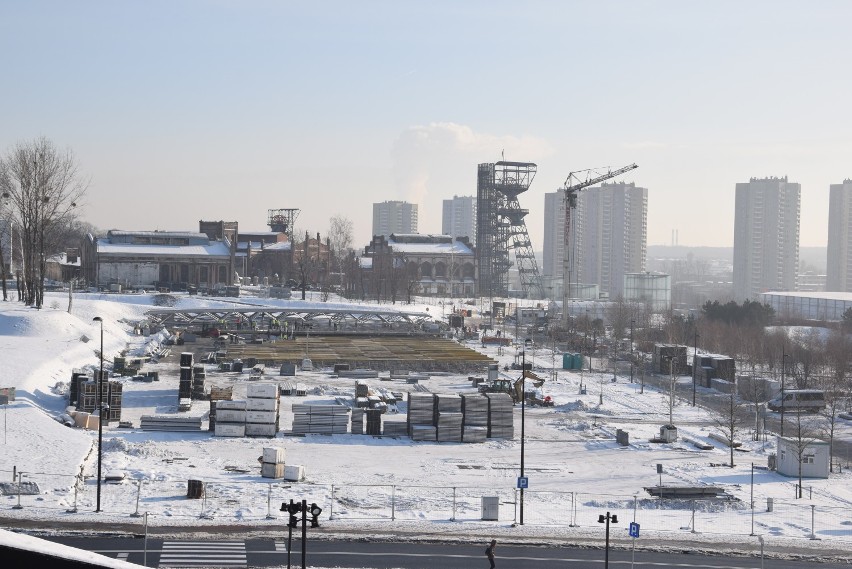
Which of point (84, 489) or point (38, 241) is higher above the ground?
point (38, 241)

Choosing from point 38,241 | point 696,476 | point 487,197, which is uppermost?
point 487,197

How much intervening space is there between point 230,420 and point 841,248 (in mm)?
176841

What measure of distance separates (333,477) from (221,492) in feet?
13.6

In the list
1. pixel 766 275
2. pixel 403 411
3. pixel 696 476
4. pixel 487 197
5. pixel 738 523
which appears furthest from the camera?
pixel 766 275

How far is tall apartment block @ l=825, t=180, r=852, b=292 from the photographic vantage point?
7382 inches

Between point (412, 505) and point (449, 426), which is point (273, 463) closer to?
point (412, 505)

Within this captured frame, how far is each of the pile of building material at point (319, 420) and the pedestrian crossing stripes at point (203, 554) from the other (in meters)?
15.8

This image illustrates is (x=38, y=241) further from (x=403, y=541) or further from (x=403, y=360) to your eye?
(x=403, y=541)

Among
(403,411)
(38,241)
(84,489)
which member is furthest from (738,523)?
(38,241)

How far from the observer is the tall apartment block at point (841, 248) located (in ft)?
615

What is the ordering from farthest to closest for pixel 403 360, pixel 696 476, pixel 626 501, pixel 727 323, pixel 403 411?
pixel 727 323 < pixel 403 360 < pixel 403 411 < pixel 696 476 < pixel 626 501

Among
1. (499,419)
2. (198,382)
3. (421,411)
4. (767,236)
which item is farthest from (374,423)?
(767,236)

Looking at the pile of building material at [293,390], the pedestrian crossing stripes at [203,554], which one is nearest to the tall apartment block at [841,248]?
the pile of building material at [293,390]

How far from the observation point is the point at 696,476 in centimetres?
3288
